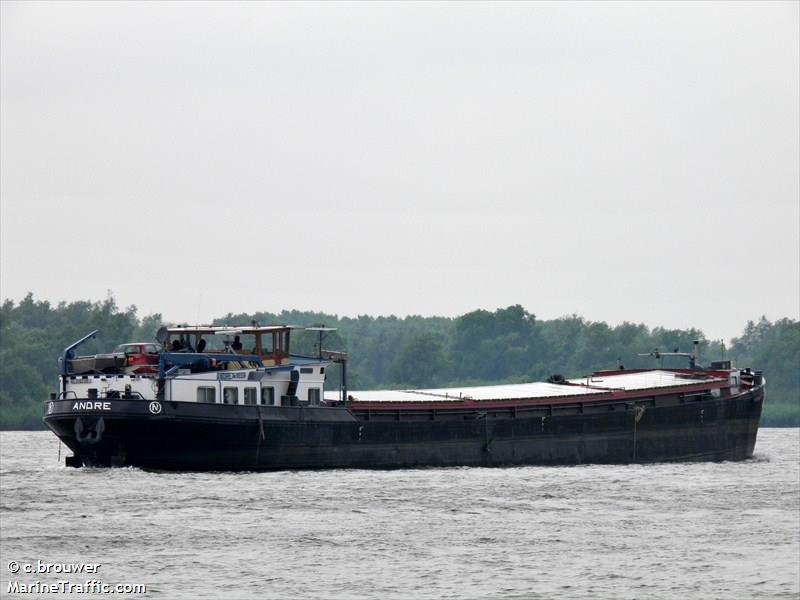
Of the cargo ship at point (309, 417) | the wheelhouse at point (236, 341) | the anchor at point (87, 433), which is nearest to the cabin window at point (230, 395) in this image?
the cargo ship at point (309, 417)

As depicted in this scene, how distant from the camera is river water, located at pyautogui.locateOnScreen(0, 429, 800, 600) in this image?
3712cm

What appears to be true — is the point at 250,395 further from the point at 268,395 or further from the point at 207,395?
the point at 207,395

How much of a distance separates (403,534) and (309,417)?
1832 cm

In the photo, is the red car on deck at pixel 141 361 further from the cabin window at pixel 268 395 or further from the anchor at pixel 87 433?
the cabin window at pixel 268 395

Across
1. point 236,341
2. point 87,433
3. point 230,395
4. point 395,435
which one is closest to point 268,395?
point 230,395

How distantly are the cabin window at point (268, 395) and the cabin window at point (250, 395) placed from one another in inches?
24.4

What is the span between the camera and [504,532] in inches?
1784

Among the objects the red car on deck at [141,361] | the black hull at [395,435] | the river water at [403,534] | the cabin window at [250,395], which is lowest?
the river water at [403,534]

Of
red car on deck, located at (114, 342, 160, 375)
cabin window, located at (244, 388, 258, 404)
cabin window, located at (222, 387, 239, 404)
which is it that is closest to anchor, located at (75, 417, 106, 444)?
red car on deck, located at (114, 342, 160, 375)

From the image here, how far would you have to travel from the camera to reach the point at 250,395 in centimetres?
6231

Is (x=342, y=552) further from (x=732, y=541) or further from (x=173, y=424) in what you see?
(x=173, y=424)

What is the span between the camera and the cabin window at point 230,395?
61625mm

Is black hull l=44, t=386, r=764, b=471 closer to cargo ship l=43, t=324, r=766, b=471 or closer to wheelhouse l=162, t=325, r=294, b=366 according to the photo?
cargo ship l=43, t=324, r=766, b=471

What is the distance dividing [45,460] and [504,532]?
35099 millimetres
